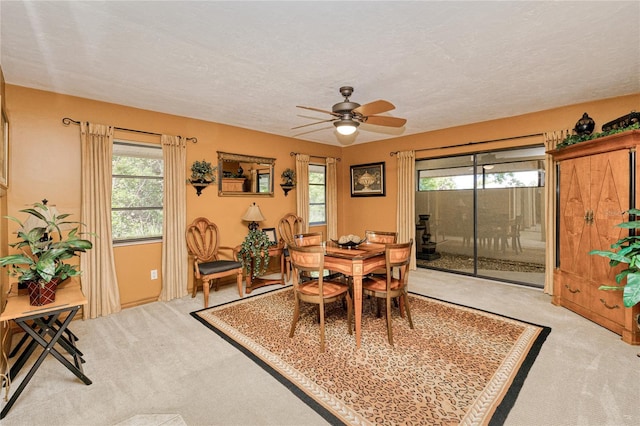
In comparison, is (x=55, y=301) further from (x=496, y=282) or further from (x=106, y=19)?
(x=496, y=282)

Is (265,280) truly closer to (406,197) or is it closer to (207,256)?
(207,256)

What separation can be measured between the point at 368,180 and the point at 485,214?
7.78ft

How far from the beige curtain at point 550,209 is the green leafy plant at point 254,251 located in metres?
4.14

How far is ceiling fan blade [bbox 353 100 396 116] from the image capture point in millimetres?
2660

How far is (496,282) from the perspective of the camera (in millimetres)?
4758

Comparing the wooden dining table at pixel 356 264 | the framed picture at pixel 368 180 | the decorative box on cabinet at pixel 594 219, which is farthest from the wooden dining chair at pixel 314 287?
the framed picture at pixel 368 180

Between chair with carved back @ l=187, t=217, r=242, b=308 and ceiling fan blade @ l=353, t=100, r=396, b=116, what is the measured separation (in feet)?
8.82

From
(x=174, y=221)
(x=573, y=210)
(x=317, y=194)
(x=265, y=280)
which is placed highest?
(x=317, y=194)

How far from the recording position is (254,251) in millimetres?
4477

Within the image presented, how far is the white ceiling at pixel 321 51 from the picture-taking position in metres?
1.92

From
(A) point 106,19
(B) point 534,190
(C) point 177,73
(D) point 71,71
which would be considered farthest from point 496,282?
(D) point 71,71

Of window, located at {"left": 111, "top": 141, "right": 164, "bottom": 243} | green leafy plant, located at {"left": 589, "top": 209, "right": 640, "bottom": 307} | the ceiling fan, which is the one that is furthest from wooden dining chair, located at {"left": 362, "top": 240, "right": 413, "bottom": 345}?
window, located at {"left": 111, "top": 141, "right": 164, "bottom": 243}

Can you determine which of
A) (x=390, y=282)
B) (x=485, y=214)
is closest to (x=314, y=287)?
(x=390, y=282)

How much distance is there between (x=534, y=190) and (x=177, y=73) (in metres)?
5.00
